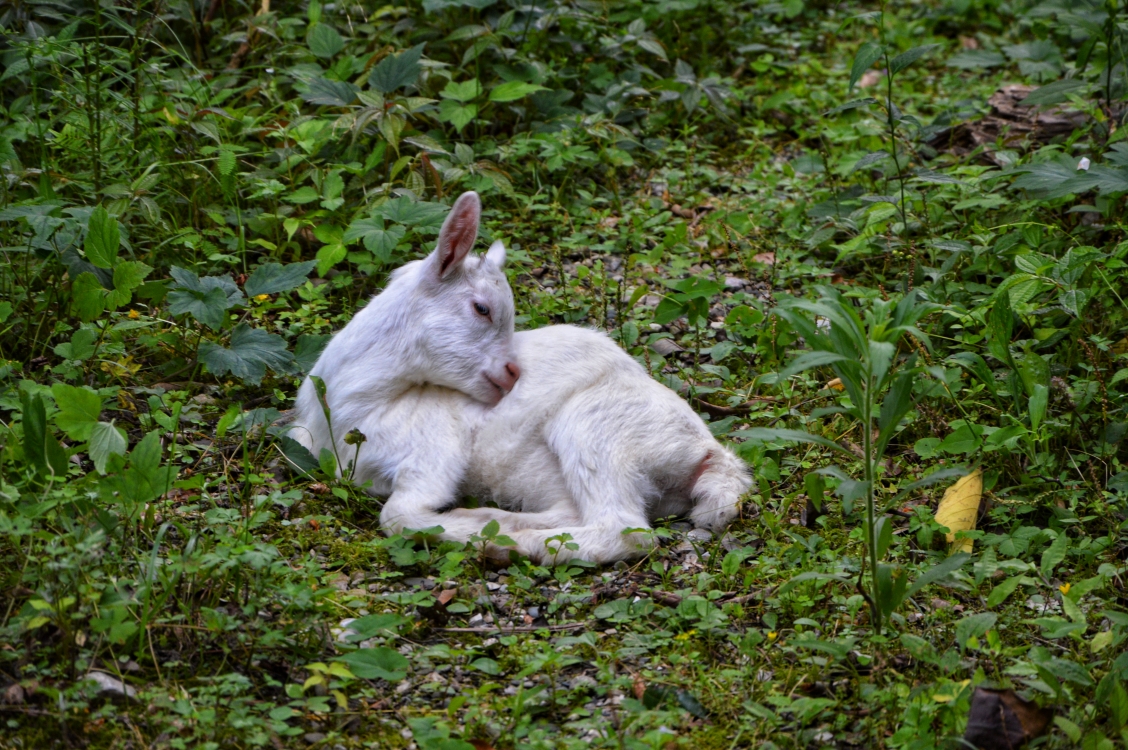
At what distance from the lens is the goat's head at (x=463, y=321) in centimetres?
459

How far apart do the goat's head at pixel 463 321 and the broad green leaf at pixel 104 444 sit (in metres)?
1.36

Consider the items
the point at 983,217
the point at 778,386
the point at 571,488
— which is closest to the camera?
the point at 571,488

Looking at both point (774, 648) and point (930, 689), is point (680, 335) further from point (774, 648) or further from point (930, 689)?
point (930, 689)

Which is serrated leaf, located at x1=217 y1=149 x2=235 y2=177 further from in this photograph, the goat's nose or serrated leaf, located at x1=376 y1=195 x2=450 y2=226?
the goat's nose

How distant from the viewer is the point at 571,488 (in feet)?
14.4

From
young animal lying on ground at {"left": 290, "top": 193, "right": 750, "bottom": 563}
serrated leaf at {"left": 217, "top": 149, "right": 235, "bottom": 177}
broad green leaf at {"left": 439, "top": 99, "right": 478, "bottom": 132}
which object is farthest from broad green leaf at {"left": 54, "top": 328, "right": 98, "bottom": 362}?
broad green leaf at {"left": 439, "top": 99, "right": 478, "bottom": 132}

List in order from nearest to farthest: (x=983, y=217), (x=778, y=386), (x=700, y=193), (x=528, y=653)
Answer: (x=528, y=653) → (x=778, y=386) → (x=983, y=217) → (x=700, y=193)

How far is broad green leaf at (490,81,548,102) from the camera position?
6543 mm

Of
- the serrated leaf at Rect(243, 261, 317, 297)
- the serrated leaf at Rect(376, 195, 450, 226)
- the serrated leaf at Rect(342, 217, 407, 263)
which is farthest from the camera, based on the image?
the serrated leaf at Rect(376, 195, 450, 226)

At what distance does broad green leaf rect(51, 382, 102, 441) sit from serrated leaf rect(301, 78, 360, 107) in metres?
2.94

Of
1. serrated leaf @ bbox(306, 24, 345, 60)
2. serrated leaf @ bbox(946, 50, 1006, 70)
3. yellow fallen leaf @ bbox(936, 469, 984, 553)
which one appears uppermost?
serrated leaf @ bbox(306, 24, 345, 60)

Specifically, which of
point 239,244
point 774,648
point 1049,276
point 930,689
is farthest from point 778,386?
point 239,244

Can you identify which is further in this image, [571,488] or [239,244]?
[239,244]

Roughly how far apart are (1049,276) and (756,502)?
73.1 inches
